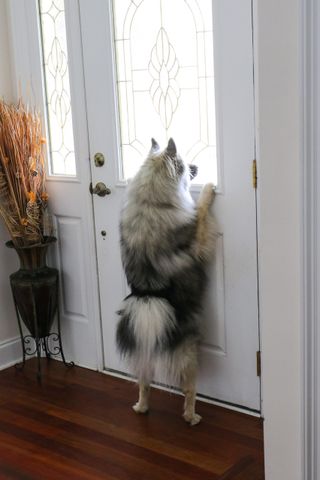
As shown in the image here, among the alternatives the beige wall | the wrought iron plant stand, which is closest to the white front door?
the wrought iron plant stand

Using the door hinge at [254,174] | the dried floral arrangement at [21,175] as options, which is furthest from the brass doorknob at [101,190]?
the door hinge at [254,174]

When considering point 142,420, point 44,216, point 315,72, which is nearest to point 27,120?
point 44,216

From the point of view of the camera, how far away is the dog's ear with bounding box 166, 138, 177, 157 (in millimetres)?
2792

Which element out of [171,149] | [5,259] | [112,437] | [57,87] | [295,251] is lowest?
[112,437]

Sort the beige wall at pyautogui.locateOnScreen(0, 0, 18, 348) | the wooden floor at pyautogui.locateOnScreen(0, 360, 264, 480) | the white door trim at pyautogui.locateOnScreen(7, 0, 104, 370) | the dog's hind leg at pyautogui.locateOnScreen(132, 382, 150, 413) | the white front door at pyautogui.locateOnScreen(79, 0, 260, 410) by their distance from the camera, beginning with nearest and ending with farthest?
the wooden floor at pyautogui.locateOnScreen(0, 360, 264, 480)
the white front door at pyautogui.locateOnScreen(79, 0, 260, 410)
the dog's hind leg at pyautogui.locateOnScreen(132, 382, 150, 413)
the white door trim at pyautogui.locateOnScreen(7, 0, 104, 370)
the beige wall at pyautogui.locateOnScreen(0, 0, 18, 348)

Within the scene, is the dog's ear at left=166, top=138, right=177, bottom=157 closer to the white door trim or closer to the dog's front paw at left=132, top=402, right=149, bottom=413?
the white door trim

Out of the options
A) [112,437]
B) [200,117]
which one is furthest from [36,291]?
[200,117]

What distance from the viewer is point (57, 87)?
347cm

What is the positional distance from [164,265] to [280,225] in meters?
1.02

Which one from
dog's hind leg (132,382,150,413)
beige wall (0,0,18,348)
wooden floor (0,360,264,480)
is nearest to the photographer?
wooden floor (0,360,264,480)

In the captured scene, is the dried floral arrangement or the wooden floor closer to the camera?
the wooden floor

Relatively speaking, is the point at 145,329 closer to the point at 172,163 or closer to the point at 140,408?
the point at 140,408

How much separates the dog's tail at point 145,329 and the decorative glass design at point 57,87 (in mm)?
984

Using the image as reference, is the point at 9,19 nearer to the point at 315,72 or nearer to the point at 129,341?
the point at 129,341
